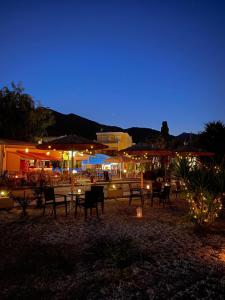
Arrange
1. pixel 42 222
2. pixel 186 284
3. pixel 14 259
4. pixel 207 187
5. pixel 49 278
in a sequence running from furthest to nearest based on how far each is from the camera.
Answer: pixel 42 222
pixel 207 187
pixel 14 259
pixel 49 278
pixel 186 284

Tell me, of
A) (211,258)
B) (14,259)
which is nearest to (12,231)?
(14,259)

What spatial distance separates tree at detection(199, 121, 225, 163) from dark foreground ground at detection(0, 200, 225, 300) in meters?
14.6

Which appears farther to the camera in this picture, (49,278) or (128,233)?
(128,233)

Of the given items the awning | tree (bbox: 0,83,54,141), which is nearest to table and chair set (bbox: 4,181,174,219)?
the awning

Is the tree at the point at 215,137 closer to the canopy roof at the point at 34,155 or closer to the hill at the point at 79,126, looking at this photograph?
the canopy roof at the point at 34,155

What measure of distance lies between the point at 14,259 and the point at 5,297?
1.52 m

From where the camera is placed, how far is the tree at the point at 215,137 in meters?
22.8

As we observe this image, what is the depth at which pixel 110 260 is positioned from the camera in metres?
5.53

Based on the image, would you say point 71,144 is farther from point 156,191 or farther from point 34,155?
point 34,155

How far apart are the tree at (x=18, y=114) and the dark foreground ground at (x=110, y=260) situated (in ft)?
64.2

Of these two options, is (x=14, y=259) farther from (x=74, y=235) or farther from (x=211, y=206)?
(x=211, y=206)

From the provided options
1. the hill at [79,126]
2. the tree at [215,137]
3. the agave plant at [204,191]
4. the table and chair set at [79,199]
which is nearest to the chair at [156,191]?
the table and chair set at [79,199]

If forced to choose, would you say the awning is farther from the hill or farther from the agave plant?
the hill

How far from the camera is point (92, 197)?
31.3ft
